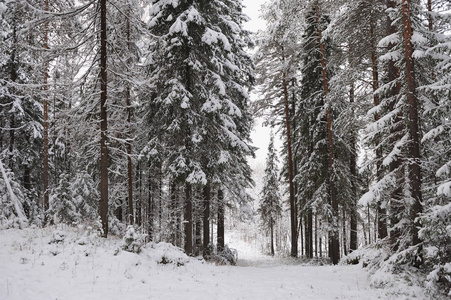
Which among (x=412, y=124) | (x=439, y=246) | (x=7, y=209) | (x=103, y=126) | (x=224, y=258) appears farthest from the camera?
(x=224, y=258)

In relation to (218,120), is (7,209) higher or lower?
lower

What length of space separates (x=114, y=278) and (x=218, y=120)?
8137 millimetres

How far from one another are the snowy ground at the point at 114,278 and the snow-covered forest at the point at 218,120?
3.3 inches

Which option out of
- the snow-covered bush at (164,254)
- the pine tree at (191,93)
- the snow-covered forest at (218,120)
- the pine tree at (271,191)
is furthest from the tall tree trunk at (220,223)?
the pine tree at (271,191)

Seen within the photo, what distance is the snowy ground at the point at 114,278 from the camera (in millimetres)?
6379

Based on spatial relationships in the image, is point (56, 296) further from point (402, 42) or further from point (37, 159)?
point (37, 159)

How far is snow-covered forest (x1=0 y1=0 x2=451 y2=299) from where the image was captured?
8195 millimetres

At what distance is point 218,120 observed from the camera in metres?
13.5

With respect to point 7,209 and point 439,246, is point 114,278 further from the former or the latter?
point 439,246

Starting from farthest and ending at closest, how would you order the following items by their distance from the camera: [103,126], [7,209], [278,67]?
1. [278,67]
2. [7,209]
3. [103,126]

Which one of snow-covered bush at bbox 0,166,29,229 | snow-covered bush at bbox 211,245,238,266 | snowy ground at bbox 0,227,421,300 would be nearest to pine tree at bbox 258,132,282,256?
snow-covered bush at bbox 211,245,238,266

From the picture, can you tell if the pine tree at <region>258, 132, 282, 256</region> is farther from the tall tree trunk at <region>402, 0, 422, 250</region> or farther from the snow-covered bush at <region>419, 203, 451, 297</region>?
the snow-covered bush at <region>419, 203, 451, 297</region>

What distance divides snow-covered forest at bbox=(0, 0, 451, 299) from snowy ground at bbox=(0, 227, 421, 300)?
85 mm

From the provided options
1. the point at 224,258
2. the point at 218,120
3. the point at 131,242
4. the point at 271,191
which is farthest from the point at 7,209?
the point at 271,191
